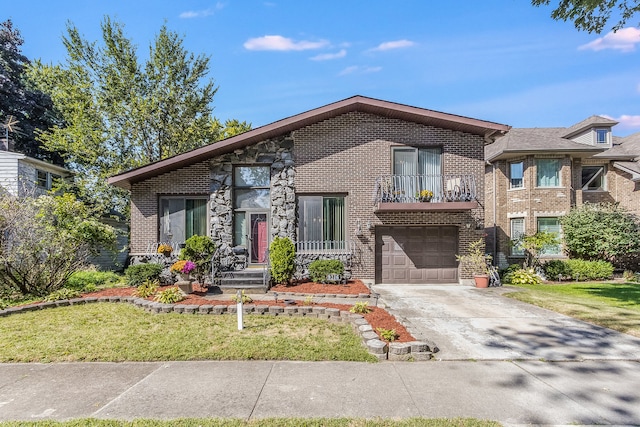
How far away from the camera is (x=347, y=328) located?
635 centimetres

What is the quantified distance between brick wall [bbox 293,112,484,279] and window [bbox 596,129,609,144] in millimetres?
11124

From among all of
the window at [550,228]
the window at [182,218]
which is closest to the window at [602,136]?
the window at [550,228]

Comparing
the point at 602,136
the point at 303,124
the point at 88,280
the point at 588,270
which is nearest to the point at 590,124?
the point at 602,136

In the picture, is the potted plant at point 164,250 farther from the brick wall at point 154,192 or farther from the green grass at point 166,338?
the green grass at point 166,338

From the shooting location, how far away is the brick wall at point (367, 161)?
38.8 ft

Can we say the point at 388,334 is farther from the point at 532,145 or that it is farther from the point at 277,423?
the point at 532,145

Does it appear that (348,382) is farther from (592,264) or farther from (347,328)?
(592,264)

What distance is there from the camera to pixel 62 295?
28.5ft

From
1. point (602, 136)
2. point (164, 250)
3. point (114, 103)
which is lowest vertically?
point (164, 250)

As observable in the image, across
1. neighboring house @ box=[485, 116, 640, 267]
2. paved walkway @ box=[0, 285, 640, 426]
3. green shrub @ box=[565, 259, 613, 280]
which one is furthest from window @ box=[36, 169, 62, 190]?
green shrub @ box=[565, 259, 613, 280]

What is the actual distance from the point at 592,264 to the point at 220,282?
15910 mm

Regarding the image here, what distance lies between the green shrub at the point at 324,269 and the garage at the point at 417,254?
199 cm

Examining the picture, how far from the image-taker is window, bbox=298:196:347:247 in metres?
11.8

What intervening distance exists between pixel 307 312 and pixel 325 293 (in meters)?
2.06
